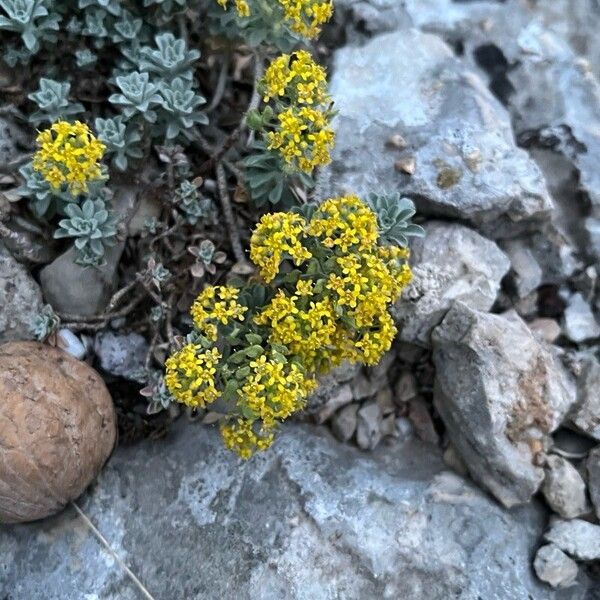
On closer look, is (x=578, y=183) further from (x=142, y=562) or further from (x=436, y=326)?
(x=142, y=562)

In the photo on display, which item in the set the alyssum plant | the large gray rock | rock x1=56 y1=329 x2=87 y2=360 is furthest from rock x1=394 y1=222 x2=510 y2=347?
rock x1=56 y1=329 x2=87 y2=360

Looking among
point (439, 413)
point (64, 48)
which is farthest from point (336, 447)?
point (64, 48)

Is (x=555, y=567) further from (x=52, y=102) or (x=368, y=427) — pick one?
(x=52, y=102)

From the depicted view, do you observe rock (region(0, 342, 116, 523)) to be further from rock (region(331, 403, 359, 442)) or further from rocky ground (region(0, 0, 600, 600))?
rock (region(331, 403, 359, 442))

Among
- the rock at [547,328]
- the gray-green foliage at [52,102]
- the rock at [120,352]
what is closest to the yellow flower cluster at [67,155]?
the gray-green foliage at [52,102]

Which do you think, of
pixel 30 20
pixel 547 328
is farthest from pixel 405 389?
pixel 30 20
